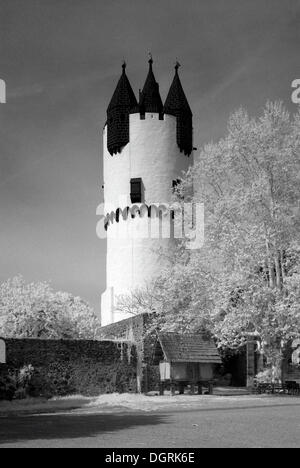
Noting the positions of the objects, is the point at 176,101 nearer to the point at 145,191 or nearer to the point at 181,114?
the point at 181,114

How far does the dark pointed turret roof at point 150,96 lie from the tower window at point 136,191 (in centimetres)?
590

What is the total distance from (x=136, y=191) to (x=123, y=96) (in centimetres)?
848

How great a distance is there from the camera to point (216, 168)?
35812 millimetres

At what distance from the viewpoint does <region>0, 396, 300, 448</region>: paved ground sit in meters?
14.0

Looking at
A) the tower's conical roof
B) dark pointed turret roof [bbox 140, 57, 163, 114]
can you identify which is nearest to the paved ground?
the tower's conical roof

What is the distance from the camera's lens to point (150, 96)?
57.7 meters

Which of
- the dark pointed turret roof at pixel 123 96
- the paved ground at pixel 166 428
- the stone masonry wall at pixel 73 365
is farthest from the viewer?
the dark pointed turret roof at pixel 123 96

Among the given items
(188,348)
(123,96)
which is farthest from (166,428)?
(123,96)

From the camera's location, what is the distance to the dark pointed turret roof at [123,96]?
57281mm

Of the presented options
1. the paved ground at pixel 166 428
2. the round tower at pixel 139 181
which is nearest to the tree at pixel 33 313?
the round tower at pixel 139 181

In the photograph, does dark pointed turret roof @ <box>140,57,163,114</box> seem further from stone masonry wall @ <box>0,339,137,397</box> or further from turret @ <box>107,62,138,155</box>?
stone masonry wall @ <box>0,339,137,397</box>

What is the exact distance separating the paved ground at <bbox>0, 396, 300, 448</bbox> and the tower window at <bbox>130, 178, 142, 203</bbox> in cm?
2974

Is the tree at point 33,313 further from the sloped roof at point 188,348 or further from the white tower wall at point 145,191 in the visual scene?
the sloped roof at point 188,348

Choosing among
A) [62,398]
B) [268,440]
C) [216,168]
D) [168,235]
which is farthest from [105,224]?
[268,440]
